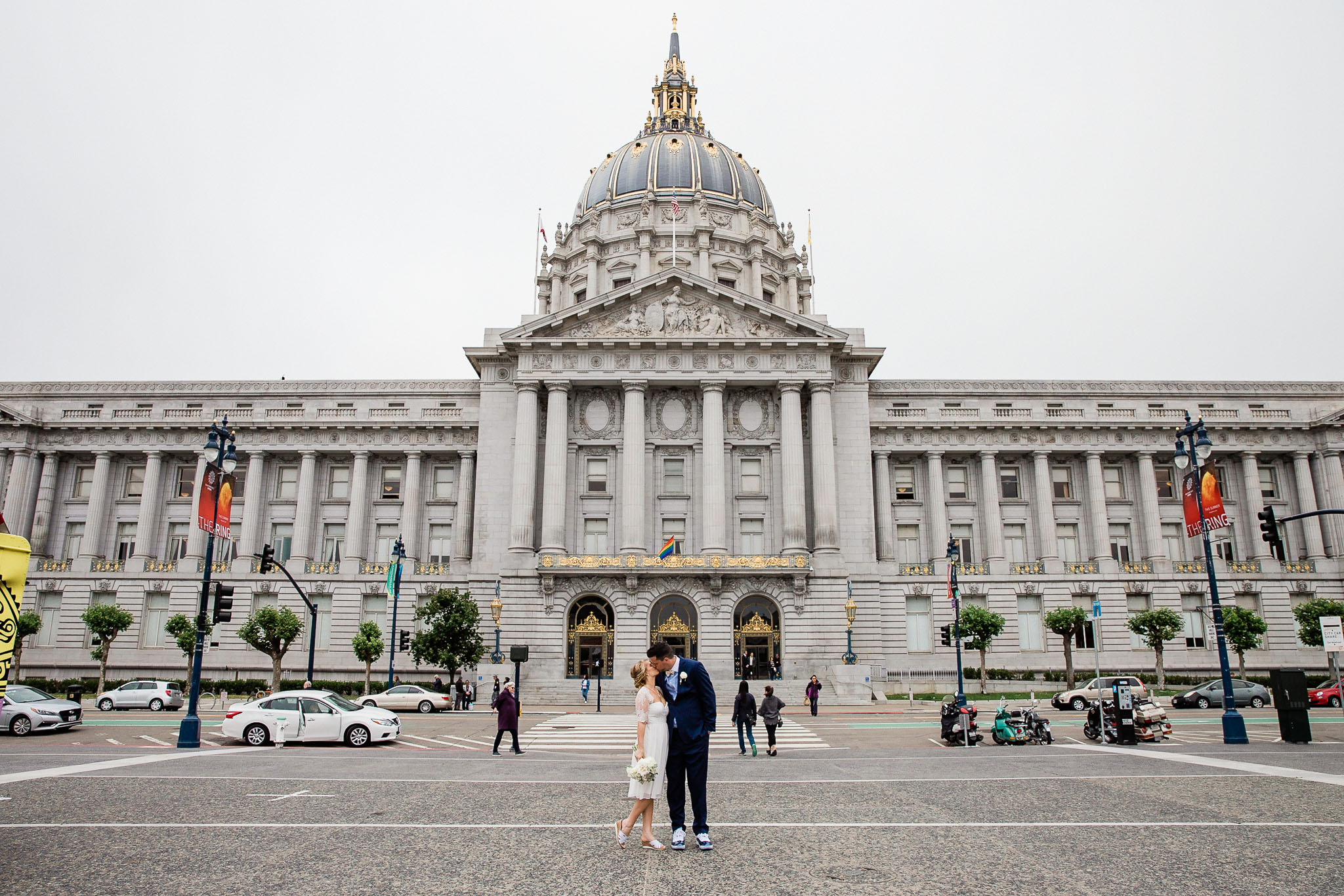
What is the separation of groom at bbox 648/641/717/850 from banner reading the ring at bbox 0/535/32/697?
228 inches

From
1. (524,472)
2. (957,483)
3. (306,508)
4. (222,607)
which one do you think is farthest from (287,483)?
(957,483)

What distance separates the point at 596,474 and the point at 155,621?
3089 centimetres

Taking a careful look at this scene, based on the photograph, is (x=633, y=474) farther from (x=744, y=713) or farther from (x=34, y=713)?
(x=34, y=713)

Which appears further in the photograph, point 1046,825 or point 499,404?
point 499,404

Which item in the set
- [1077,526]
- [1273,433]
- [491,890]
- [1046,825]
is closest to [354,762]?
[491,890]

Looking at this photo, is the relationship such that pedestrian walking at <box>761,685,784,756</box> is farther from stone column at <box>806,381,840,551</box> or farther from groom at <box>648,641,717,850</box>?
stone column at <box>806,381,840,551</box>

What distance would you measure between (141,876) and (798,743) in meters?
21.5

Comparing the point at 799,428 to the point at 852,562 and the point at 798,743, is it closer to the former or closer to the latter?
the point at 852,562

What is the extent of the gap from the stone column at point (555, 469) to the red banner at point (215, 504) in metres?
25.9

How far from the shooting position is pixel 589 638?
173 feet

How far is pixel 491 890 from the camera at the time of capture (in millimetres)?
8078

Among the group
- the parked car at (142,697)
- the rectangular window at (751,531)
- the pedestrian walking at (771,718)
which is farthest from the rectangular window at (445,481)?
the pedestrian walking at (771,718)

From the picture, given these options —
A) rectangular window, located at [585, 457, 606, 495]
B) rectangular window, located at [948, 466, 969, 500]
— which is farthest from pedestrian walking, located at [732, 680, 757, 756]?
rectangular window, located at [948, 466, 969, 500]

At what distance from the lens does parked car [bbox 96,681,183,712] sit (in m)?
41.1
